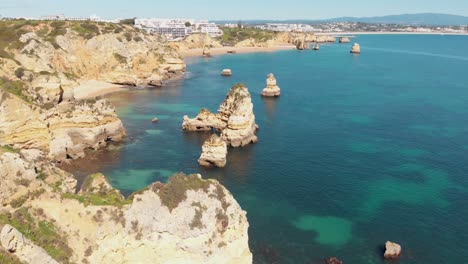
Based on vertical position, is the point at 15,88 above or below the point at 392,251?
above

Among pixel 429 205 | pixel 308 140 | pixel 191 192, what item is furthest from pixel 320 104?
pixel 191 192

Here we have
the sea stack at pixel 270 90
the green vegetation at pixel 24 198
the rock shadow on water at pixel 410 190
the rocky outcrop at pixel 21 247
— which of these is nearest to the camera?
the rocky outcrop at pixel 21 247

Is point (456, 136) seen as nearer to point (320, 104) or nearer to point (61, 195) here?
point (320, 104)

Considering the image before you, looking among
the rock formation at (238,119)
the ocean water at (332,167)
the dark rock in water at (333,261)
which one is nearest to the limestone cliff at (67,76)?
the ocean water at (332,167)

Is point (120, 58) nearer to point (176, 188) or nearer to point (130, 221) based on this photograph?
point (176, 188)

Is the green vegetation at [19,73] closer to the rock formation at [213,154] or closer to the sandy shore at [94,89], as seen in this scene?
the sandy shore at [94,89]

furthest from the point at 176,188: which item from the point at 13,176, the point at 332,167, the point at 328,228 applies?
the point at 332,167

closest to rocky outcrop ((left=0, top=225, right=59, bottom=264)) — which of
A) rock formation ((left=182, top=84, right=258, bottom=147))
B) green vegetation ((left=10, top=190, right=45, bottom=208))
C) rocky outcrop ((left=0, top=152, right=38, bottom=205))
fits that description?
green vegetation ((left=10, top=190, right=45, bottom=208))
